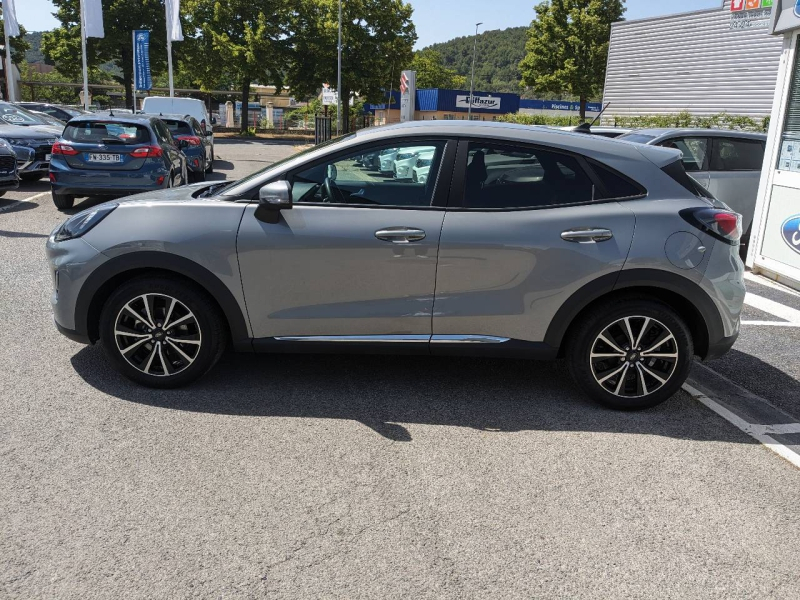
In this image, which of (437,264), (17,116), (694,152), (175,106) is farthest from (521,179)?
(175,106)

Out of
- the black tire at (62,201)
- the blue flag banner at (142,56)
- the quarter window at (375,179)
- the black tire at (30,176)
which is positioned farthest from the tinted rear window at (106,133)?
the blue flag banner at (142,56)

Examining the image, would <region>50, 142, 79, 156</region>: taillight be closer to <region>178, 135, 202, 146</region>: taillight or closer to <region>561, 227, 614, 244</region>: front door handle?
<region>178, 135, 202, 146</region>: taillight

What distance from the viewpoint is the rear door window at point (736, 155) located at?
30.9 feet

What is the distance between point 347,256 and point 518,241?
99 centimetres

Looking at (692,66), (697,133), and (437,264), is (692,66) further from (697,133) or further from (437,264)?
(437,264)

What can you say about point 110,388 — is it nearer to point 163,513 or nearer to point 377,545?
point 163,513

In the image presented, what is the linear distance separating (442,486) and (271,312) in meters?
1.51

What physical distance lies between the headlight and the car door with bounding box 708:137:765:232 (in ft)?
25.2

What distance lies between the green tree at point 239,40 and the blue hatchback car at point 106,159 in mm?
38214

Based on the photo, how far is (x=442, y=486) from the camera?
11.4 feet

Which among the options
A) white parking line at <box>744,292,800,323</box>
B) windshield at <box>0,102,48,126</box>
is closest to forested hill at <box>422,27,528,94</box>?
windshield at <box>0,102,48,126</box>

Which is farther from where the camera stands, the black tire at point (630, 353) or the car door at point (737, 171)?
the car door at point (737, 171)

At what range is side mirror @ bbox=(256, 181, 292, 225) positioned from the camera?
161 inches

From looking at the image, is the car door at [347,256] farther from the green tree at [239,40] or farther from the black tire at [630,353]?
the green tree at [239,40]
